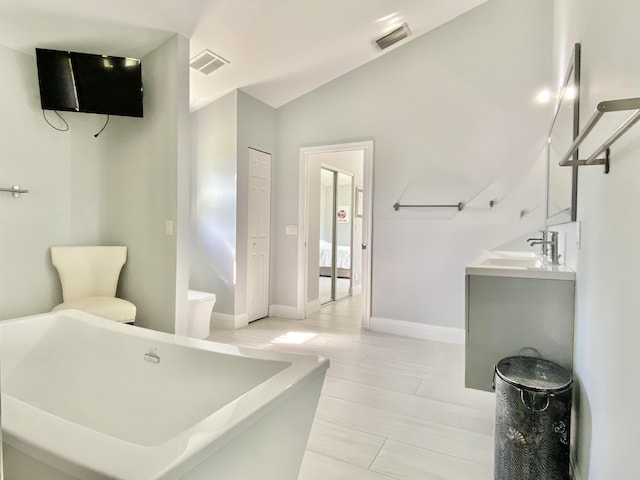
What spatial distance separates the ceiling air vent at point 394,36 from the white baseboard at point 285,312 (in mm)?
3017

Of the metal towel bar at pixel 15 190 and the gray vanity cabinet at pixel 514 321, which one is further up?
the metal towel bar at pixel 15 190

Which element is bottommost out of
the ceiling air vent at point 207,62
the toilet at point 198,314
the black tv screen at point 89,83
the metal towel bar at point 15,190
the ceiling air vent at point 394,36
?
the toilet at point 198,314

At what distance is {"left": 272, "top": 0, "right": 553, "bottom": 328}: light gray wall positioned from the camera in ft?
11.2

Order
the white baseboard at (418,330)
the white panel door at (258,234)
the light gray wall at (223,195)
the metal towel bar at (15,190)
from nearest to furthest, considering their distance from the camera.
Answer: the metal towel bar at (15,190) < the white baseboard at (418,330) < the light gray wall at (223,195) < the white panel door at (258,234)

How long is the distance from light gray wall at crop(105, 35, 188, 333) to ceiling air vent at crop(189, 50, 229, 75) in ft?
0.91

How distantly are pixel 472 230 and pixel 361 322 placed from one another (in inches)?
61.9

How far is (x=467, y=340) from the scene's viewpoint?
6.50 ft

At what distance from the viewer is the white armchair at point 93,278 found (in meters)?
2.83

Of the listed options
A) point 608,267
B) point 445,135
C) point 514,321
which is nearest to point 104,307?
point 514,321

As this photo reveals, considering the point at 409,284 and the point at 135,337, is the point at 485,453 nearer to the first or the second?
the point at 135,337

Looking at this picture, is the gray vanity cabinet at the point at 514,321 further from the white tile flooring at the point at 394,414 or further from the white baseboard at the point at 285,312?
the white baseboard at the point at 285,312

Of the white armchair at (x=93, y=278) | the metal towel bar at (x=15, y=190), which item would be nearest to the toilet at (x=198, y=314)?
the white armchair at (x=93, y=278)

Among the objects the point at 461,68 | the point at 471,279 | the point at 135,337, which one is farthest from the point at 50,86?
the point at 461,68

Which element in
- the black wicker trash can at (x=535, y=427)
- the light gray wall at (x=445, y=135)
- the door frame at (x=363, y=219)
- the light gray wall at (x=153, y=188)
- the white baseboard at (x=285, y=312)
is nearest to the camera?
the black wicker trash can at (x=535, y=427)
